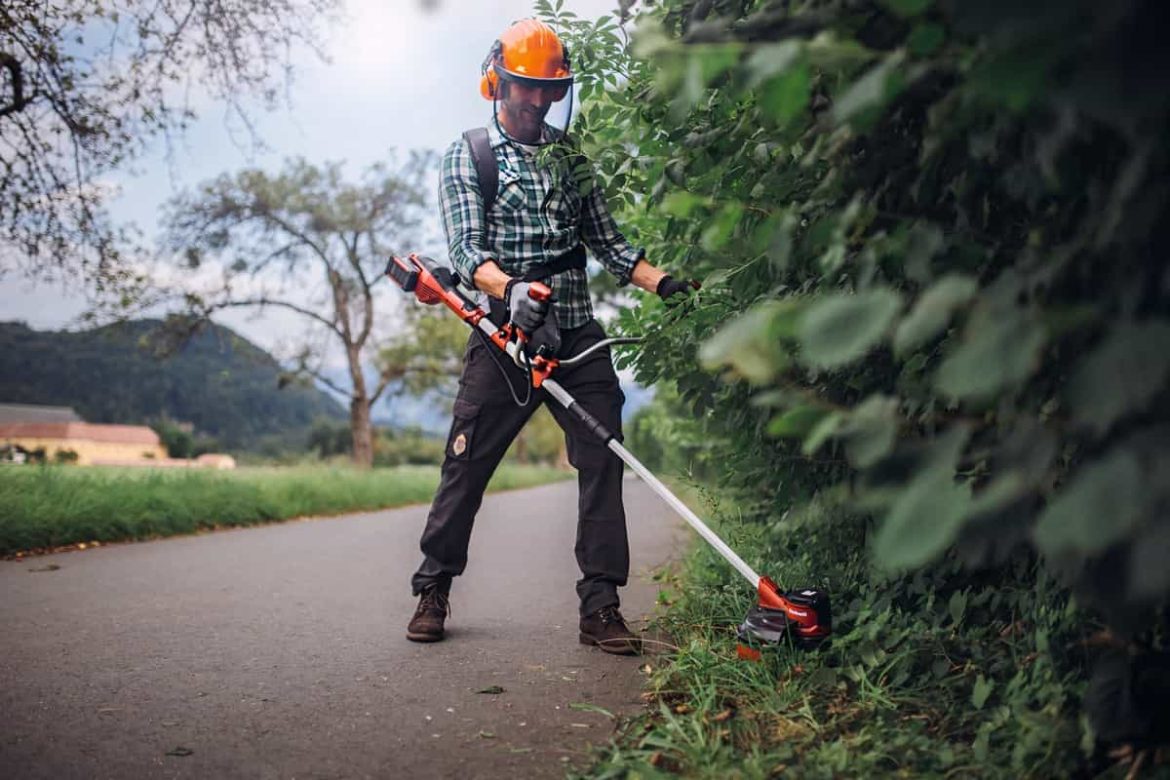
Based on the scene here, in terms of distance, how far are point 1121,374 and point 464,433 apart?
3.00m

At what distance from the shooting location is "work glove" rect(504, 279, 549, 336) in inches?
126

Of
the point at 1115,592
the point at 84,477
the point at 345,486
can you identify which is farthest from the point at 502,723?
the point at 345,486

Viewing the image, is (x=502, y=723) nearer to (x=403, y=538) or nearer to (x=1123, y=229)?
(x=1123, y=229)

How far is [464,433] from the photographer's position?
366 cm

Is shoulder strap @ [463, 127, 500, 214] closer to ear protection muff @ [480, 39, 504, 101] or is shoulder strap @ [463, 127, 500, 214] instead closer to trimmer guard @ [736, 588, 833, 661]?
ear protection muff @ [480, 39, 504, 101]

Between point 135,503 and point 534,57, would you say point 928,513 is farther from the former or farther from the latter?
point 135,503

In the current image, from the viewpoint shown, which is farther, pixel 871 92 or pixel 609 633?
pixel 609 633

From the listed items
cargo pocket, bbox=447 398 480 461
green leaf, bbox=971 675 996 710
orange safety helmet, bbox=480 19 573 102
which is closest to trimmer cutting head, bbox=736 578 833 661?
Result: green leaf, bbox=971 675 996 710

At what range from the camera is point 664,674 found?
2.66 meters

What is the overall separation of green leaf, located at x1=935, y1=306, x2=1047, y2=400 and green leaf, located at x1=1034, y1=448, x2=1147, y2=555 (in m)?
0.12

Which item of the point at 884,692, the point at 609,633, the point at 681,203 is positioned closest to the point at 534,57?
the point at 609,633

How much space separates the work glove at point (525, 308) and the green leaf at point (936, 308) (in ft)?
7.41

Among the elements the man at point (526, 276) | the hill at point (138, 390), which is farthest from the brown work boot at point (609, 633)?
the hill at point (138, 390)

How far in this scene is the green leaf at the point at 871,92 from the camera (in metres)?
1.05
